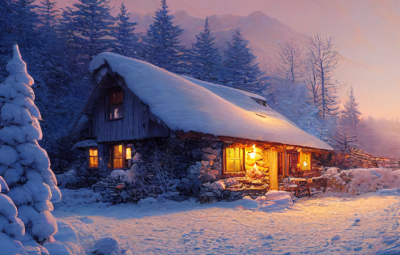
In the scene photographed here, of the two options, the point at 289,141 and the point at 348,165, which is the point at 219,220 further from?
the point at 348,165

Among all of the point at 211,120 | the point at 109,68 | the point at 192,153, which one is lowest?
the point at 192,153

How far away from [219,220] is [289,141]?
7699 mm

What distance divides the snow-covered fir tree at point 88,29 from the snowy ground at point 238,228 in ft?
81.0

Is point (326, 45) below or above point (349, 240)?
above

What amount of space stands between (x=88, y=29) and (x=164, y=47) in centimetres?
878

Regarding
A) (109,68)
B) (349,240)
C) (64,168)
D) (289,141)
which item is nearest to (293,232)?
(349,240)

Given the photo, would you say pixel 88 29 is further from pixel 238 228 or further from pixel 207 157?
pixel 238 228

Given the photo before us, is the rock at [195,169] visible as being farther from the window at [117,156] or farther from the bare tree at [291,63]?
the bare tree at [291,63]

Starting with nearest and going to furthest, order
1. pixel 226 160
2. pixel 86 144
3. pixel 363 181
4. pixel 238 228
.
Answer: pixel 238 228 < pixel 226 160 < pixel 363 181 < pixel 86 144

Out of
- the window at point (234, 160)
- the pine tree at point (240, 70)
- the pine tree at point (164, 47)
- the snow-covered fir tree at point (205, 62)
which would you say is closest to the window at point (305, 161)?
the window at point (234, 160)

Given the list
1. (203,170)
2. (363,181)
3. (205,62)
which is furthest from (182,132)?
(205,62)

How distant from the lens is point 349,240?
16.5 feet

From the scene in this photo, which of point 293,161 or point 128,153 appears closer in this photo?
point 128,153

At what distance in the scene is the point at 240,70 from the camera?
33.8m
